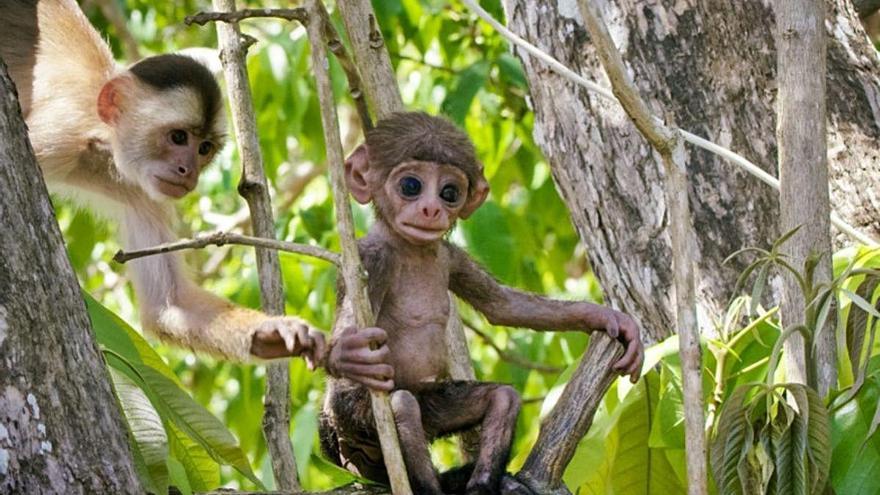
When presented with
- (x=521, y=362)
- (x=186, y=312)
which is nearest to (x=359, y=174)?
(x=186, y=312)

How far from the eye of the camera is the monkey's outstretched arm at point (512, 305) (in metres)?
3.44

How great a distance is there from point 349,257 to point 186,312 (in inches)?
78.4

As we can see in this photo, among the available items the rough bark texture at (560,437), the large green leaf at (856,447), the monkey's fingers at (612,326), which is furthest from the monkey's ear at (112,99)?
the large green leaf at (856,447)

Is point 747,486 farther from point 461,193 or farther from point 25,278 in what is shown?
point 25,278

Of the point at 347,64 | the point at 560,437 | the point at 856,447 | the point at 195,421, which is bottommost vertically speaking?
the point at 856,447

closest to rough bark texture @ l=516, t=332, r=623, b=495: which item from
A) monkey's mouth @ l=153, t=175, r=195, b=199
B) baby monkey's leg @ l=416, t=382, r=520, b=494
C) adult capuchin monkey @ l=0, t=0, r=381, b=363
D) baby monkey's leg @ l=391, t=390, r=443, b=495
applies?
baby monkey's leg @ l=416, t=382, r=520, b=494

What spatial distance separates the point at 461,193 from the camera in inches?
136

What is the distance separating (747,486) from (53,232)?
4.72 ft

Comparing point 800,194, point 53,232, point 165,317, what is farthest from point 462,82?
point 53,232

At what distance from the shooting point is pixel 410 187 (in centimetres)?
341

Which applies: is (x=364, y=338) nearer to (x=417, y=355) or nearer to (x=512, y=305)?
(x=417, y=355)

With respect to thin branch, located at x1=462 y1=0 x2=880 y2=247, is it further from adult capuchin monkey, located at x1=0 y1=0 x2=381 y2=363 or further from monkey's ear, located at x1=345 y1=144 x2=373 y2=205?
adult capuchin monkey, located at x1=0 y1=0 x2=381 y2=363

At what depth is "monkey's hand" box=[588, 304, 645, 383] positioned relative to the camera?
3.23 metres

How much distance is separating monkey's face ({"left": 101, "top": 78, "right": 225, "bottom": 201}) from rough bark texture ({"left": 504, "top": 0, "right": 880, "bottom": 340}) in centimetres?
128
